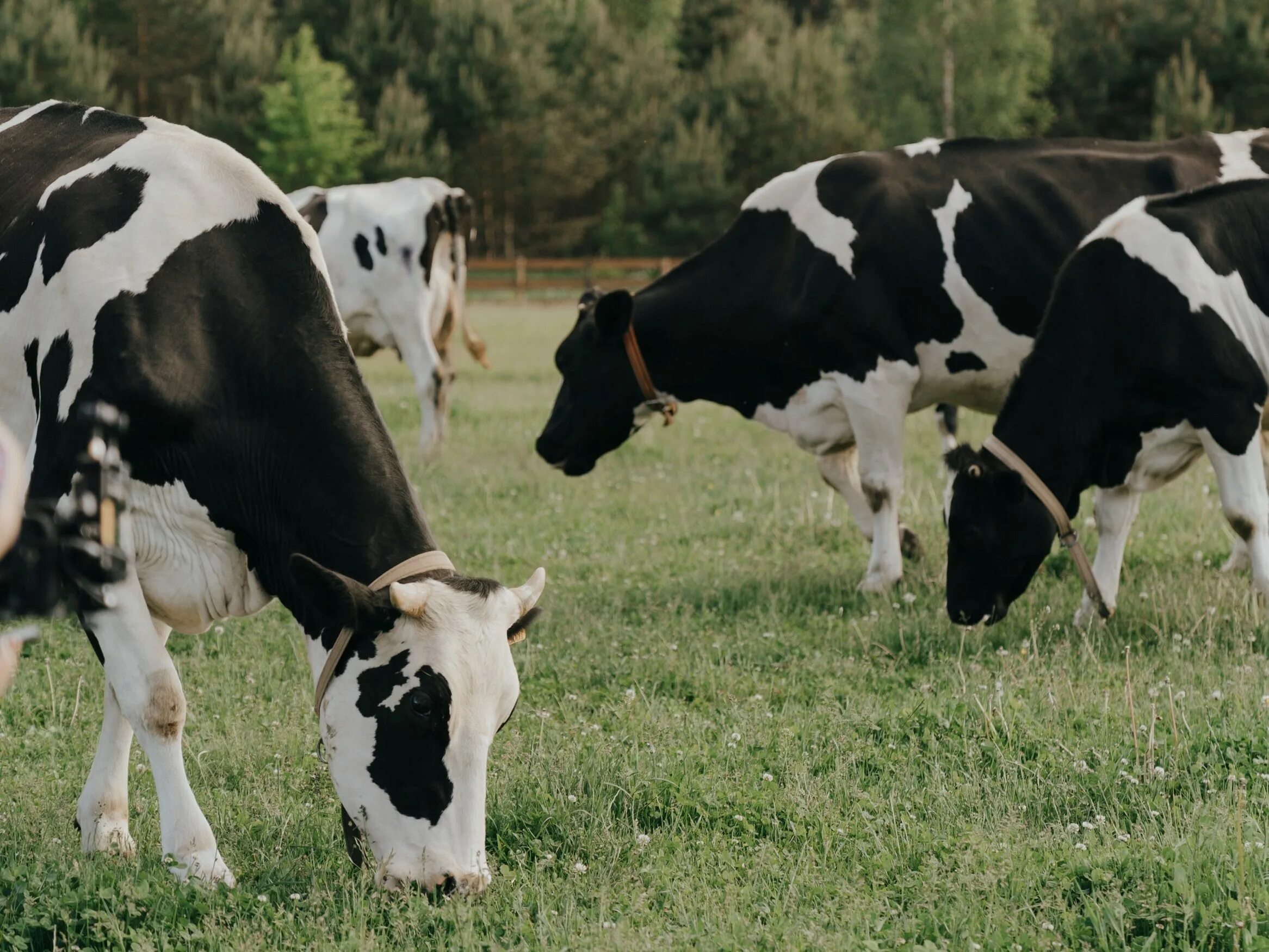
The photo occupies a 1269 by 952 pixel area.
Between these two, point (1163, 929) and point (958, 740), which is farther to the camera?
point (958, 740)

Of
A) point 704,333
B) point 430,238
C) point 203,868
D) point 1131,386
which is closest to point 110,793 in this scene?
point 203,868

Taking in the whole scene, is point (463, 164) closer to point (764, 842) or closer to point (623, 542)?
point (623, 542)

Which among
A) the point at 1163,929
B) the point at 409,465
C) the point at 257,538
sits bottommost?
the point at 409,465

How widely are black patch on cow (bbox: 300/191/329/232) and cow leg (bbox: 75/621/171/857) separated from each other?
1033 centimetres

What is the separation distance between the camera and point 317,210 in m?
14.6

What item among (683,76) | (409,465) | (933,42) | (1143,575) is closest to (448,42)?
(683,76)

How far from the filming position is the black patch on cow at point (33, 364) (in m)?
4.58

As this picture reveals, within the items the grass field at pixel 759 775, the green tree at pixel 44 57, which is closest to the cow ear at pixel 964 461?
the grass field at pixel 759 775

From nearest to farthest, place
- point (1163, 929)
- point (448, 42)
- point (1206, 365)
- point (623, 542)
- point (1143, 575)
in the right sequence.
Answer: point (1163, 929)
point (1206, 365)
point (1143, 575)
point (623, 542)
point (448, 42)

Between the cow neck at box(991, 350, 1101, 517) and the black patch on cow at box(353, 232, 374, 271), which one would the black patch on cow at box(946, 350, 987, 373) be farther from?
the black patch on cow at box(353, 232, 374, 271)

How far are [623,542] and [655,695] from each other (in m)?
2.99

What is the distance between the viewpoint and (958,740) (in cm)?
524

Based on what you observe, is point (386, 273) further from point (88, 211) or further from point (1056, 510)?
point (88, 211)

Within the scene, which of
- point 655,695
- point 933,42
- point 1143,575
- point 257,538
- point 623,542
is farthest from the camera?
point 933,42
